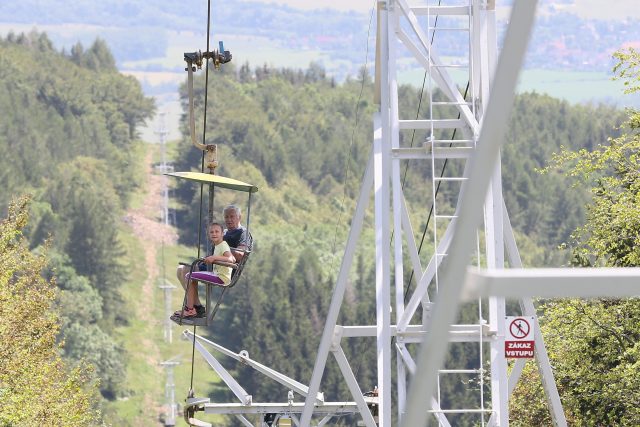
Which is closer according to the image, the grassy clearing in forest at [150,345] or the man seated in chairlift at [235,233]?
the man seated in chairlift at [235,233]

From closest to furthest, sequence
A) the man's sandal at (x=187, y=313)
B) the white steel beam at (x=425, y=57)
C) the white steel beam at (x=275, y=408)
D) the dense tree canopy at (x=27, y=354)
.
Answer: the white steel beam at (x=425, y=57)
the man's sandal at (x=187, y=313)
the white steel beam at (x=275, y=408)
the dense tree canopy at (x=27, y=354)

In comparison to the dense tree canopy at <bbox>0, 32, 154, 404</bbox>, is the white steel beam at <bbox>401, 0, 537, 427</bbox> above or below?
above

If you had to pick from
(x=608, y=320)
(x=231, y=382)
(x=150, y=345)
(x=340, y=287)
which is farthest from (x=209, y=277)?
(x=150, y=345)

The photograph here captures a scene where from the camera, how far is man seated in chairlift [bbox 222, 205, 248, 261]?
60.3 ft

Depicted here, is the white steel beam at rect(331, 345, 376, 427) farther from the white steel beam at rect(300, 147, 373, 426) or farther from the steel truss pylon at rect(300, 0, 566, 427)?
the white steel beam at rect(300, 147, 373, 426)

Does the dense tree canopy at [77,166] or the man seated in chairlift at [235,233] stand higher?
the man seated in chairlift at [235,233]

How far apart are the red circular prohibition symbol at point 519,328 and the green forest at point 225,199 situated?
1771cm

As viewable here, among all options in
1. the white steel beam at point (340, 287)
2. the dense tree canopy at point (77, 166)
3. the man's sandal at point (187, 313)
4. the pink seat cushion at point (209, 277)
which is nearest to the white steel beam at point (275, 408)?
the man's sandal at point (187, 313)

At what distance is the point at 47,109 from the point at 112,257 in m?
32.8

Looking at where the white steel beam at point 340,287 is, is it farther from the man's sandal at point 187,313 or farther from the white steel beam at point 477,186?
the white steel beam at point 477,186

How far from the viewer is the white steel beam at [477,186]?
18.2 feet

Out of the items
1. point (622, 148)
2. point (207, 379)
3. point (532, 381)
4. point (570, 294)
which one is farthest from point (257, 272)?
point (570, 294)

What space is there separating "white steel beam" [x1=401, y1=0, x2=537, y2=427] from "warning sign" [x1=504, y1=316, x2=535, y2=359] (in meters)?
10.2

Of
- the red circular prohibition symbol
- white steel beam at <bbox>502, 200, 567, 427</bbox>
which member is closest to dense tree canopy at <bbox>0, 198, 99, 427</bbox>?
white steel beam at <bbox>502, 200, 567, 427</bbox>
